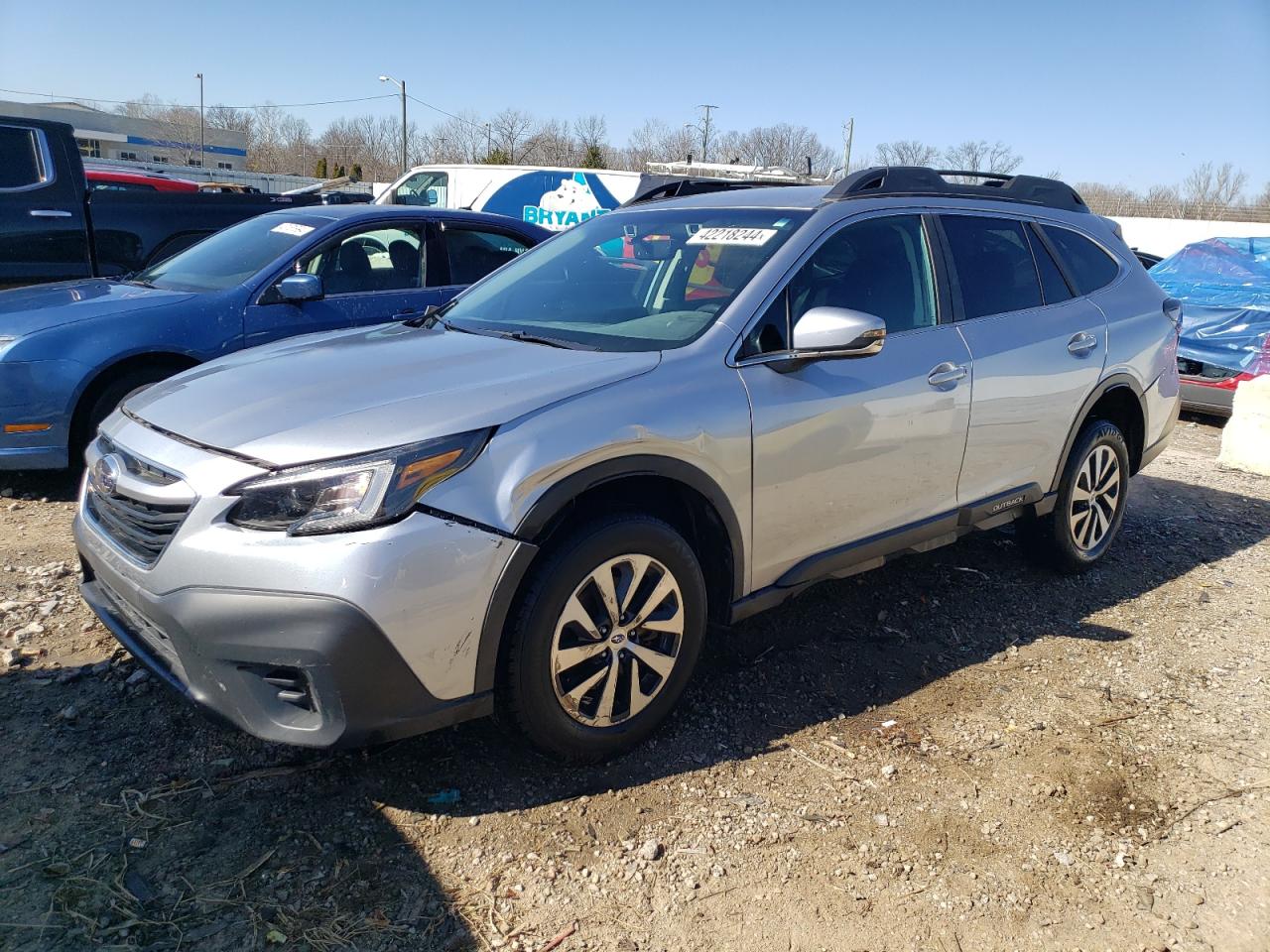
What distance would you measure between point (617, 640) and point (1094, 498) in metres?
3.05

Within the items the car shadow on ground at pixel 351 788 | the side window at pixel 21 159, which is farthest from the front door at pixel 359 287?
the side window at pixel 21 159

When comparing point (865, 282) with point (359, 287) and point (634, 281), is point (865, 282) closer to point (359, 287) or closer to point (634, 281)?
point (634, 281)

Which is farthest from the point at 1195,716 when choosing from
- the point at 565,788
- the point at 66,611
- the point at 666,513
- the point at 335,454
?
the point at 66,611

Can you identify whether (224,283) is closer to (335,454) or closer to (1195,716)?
(335,454)

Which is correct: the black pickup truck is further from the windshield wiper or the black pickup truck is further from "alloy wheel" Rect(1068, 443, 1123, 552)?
"alloy wheel" Rect(1068, 443, 1123, 552)

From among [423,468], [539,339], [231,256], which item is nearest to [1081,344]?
[539,339]

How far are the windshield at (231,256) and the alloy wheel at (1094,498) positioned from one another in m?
4.57

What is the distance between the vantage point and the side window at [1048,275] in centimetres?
436

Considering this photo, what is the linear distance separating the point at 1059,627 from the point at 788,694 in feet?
5.01

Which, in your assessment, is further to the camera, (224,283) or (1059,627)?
(224,283)

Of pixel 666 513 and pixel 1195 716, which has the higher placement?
pixel 666 513

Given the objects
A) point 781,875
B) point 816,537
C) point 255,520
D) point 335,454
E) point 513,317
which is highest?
point 513,317

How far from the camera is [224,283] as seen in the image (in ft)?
18.3

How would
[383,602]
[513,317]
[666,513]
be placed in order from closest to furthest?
[383,602] < [666,513] < [513,317]
